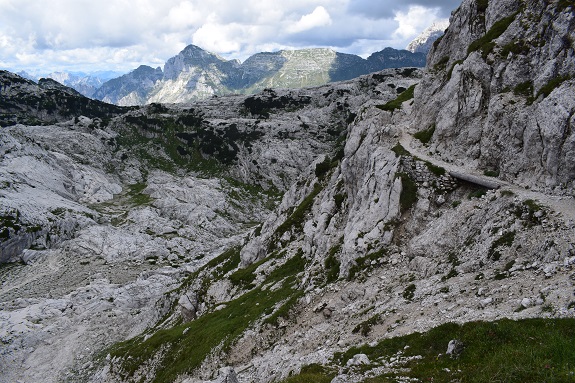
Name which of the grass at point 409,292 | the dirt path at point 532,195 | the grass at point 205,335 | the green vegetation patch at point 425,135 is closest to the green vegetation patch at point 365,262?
the grass at point 409,292

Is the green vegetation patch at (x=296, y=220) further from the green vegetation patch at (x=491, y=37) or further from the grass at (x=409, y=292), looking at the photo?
the green vegetation patch at (x=491, y=37)

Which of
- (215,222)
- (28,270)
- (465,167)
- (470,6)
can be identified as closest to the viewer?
(465,167)

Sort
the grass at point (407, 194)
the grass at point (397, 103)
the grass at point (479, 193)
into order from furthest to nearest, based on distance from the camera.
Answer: the grass at point (397, 103)
the grass at point (407, 194)
the grass at point (479, 193)

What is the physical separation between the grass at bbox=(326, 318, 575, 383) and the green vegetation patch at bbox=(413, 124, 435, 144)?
3070 centimetres

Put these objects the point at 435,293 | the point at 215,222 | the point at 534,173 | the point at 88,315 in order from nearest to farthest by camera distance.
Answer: the point at 435,293
the point at 534,173
the point at 88,315
the point at 215,222

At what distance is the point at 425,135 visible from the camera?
152 ft

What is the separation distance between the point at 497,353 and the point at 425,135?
35163 millimetres

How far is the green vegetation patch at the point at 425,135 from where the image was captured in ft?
149

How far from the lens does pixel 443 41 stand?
221 feet

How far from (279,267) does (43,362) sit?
50.2 metres

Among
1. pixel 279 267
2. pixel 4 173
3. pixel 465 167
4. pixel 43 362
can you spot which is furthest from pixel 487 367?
pixel 4 173

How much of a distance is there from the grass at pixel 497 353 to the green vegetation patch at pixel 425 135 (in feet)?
101

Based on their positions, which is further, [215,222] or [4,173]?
[215,222]

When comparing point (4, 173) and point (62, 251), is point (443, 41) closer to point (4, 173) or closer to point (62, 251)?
point (62, 251)
